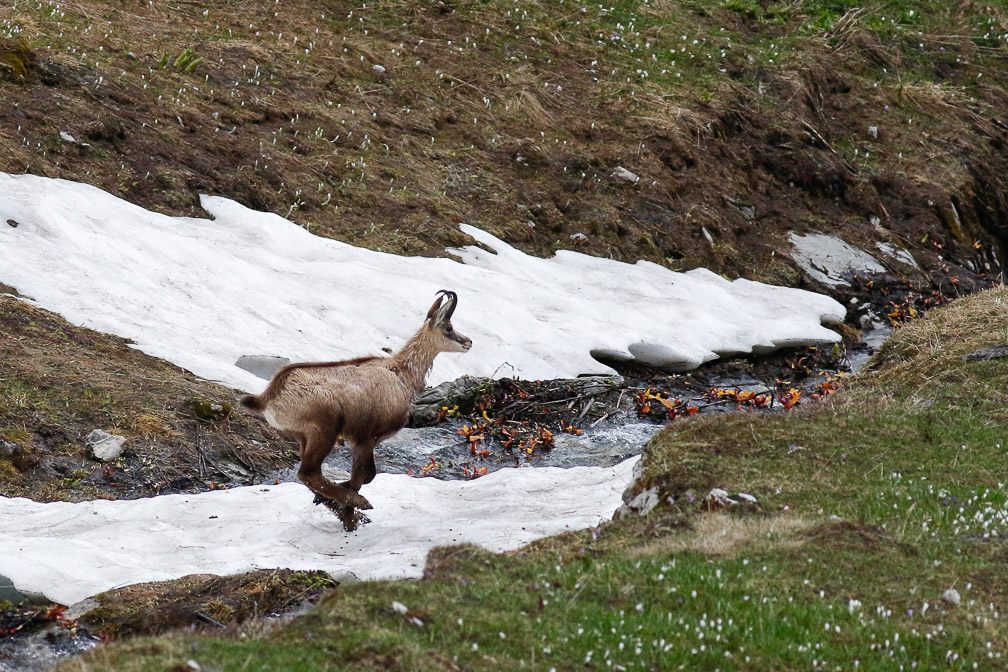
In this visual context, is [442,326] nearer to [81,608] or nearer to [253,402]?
[253,402]

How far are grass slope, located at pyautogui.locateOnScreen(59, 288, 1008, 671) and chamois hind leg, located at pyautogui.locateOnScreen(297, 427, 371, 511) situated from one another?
279 centimetres

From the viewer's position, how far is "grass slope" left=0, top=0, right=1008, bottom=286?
20.1 meters

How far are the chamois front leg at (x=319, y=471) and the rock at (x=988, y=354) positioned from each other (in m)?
7.58

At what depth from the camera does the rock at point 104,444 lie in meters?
12.1

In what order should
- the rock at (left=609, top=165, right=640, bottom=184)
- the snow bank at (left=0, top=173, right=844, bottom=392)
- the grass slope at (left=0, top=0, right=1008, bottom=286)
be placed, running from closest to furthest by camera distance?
the snow bank at (left=0, top=173, right=844, bottom=392)
the grass slope at (left=0, top=0, right=1008, bottom=286)
the rock at (left=609, top=165, right=640, bottom=184)

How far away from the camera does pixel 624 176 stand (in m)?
23.8

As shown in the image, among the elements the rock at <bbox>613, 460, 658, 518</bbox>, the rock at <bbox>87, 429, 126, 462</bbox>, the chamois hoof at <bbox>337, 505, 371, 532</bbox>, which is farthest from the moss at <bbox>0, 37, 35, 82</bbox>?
the rock at <bbox>613, 460, 658, 518</bbox>

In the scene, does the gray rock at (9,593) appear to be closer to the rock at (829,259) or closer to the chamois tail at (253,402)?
the chamois tail at (253,402)

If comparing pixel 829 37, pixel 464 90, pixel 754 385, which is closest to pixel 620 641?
pixel 754 385

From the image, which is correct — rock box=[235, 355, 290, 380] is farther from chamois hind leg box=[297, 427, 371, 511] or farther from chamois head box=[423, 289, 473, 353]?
chamois hind leg box=[297, 427, 371, 511]

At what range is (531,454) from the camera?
14391mm

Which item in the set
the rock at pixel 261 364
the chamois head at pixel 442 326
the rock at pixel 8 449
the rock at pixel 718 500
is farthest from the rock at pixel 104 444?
the rock at pixel 718 500

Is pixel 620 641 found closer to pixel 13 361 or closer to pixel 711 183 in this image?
pixel 13 361

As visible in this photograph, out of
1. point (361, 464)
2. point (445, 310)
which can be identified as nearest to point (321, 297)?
point (445, 310)
